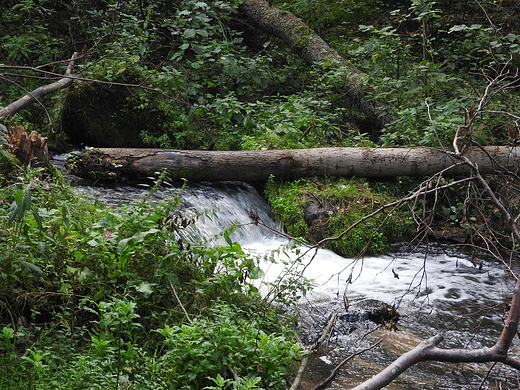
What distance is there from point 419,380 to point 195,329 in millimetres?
1864

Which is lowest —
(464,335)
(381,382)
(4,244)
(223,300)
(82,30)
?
(464,335)

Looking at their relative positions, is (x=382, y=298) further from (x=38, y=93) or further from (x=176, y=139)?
(x=38, y=93)

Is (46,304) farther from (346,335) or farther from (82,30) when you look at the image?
(82,30)

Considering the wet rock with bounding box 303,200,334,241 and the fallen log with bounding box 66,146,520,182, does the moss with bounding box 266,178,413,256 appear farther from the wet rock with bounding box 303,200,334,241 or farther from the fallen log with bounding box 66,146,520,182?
the fallen log with bounding box 66,146,520,182

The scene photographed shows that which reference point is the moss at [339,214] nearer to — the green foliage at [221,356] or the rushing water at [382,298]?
the rushing water at [382,298]

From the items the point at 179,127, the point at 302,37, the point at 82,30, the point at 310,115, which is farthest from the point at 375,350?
the point at 82,30

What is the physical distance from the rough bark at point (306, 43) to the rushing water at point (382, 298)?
2.92 m

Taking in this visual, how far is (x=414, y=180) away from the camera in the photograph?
7.60 metres

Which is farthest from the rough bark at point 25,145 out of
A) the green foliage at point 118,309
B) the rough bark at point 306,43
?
the rough bark at point 306,43

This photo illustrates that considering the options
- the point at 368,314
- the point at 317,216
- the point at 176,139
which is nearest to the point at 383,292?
the point at 368,314

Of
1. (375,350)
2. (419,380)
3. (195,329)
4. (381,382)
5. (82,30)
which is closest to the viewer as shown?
(381,382)

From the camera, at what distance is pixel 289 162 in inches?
293

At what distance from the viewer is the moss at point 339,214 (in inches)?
267

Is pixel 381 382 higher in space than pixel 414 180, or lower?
higher
